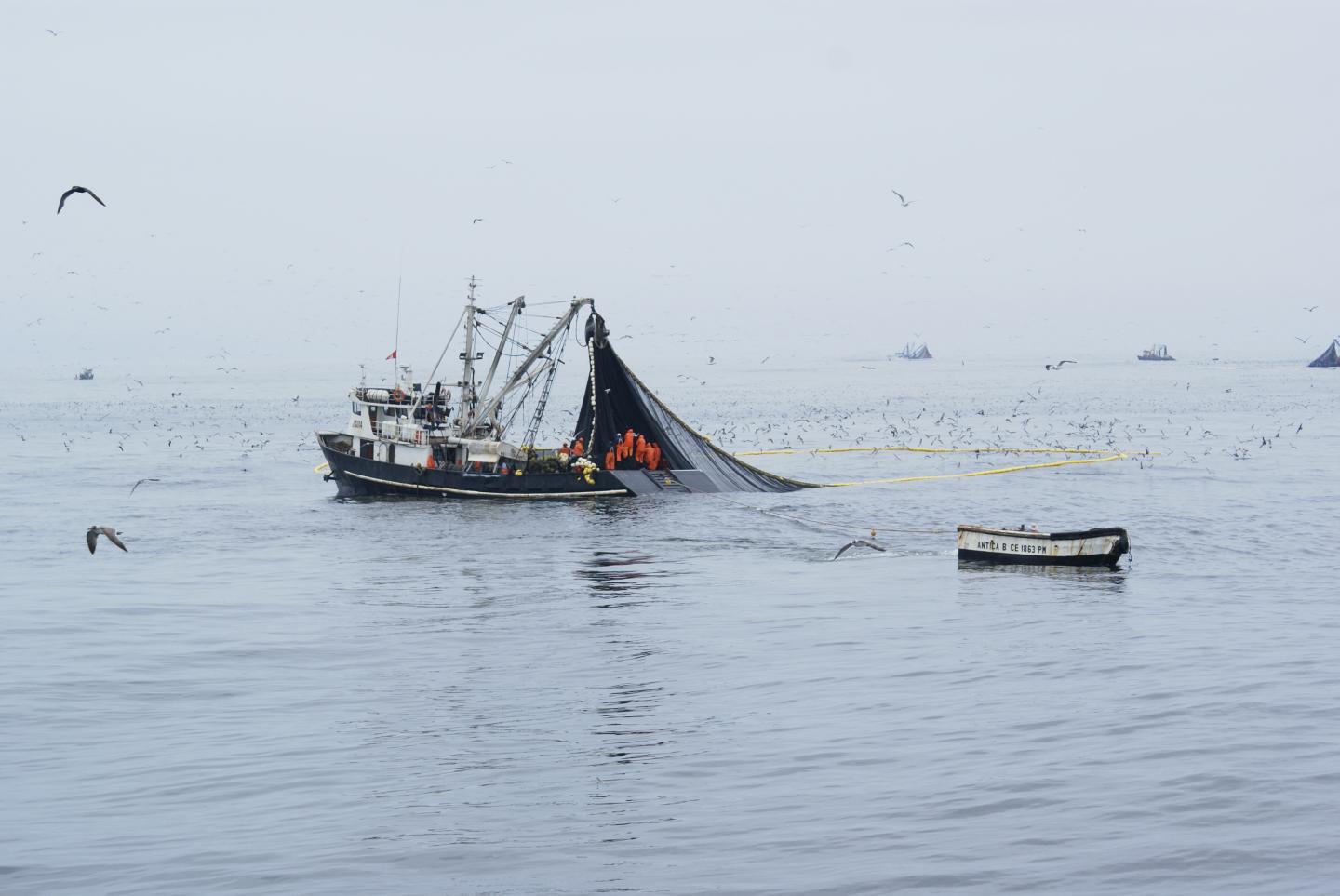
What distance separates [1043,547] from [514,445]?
28561mm

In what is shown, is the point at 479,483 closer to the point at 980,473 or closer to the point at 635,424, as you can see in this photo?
the point at 635,424

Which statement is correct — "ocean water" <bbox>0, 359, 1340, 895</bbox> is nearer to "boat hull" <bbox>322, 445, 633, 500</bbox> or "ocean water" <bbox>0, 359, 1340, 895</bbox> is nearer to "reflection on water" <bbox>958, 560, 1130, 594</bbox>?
"reflection on water" <bbox>958, 560, 1130, 594</bbox>

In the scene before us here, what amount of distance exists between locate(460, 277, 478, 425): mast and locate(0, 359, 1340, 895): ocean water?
19.6 ft

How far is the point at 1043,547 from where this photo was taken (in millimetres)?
44312

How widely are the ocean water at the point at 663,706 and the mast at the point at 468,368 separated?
597cm

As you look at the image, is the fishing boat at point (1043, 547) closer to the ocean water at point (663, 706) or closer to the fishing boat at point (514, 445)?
the ocean water at point (663, 706)

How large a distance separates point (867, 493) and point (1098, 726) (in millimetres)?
43984

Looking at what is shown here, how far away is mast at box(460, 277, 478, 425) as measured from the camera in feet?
211

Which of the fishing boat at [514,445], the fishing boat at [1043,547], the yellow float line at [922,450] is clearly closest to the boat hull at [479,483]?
the fishing boat at [514,445]

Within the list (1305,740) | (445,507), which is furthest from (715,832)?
(445,507)

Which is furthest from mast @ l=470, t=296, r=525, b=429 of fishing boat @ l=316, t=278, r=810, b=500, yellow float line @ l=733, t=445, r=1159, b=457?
yellow float line @ l=733, t=445, r=1159, b=457

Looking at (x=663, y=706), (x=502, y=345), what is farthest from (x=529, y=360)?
(x=663, y=706)

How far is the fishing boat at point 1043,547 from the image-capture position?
4325cm

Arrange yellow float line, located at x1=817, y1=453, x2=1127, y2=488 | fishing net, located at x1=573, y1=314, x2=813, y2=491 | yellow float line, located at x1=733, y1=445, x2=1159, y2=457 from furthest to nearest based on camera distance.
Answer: yellow float line, located at x1=733, y1=445, x2=1159, y2=457
yellow float line, located at x1=817, y1=453, x2=1127, y2=488
fishing net, located at x1=573, y1=314, x2=813, y2=491
